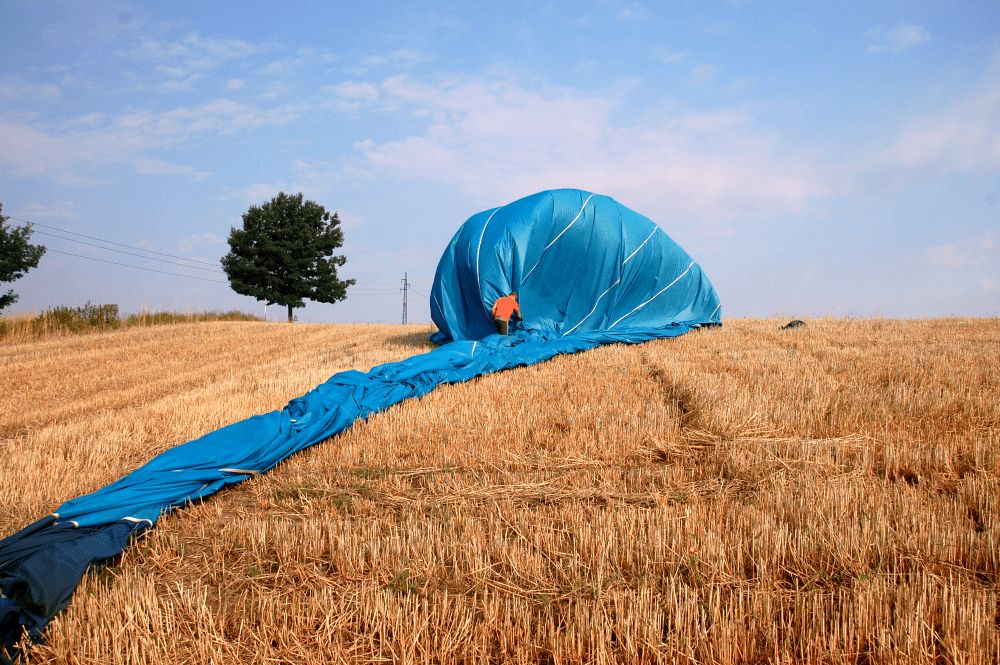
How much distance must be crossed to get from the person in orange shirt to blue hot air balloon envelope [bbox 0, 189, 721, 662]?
0.22m

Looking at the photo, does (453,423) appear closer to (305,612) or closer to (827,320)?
(305,612)

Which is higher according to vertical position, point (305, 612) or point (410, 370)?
point (410, 370)

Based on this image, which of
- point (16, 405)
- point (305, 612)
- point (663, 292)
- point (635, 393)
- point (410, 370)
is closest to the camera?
point (305, 612)

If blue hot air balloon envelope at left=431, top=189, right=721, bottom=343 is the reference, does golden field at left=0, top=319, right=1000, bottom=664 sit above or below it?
below

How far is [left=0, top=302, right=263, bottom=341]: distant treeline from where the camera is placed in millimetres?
17984

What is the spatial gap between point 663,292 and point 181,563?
1102 centimetres

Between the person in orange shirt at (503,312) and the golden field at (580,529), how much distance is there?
11.0 ft

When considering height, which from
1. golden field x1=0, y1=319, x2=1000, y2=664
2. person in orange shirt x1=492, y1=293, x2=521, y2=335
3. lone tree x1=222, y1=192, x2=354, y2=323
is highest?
lone tree x1=222, y1=192, x2=354, y2=323

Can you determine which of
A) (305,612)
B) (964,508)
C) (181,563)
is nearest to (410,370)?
(181,563)

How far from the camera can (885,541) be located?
300 centimetres

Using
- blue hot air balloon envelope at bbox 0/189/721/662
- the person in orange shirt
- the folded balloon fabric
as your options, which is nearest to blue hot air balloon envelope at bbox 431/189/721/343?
blue hot air balloon envelope at bbox 0/189/721/662

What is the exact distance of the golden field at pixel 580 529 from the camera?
240cm

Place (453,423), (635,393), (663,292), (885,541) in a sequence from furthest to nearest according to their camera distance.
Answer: (663,292), (635,393), (453,423), (885,541)

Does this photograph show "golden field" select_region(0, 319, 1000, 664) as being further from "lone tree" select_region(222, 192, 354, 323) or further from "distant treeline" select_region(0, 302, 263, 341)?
"lone tree" select_region(222, 192, 354, 323)
